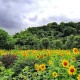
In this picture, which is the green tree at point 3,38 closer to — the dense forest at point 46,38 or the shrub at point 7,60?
the dense forest at point 46,38

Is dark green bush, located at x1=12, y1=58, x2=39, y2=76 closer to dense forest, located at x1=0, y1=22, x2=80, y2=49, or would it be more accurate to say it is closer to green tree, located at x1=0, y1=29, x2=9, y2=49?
dense forest, located at x1=0, y1=22, x2=80, y2=49

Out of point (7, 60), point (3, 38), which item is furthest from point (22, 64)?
point (3, 38)

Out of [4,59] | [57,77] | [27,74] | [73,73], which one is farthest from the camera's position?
[4,59]

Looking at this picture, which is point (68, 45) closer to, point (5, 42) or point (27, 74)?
point (5, 42)

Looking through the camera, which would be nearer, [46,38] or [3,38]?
[3,38]

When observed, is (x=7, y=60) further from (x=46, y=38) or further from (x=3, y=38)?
(x=46, y=38)

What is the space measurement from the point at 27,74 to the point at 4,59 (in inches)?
186

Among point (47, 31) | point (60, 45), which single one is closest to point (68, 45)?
point (60, 45)

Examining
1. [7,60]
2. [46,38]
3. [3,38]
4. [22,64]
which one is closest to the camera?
[22,64]

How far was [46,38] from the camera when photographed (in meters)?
34.8

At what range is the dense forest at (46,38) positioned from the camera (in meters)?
32.0

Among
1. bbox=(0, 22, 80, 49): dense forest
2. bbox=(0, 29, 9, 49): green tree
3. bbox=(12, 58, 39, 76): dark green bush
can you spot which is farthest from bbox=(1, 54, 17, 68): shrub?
bbox=(0, 29, 9, 49): green tree

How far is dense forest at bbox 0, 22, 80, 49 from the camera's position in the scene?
105 feet

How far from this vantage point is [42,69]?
25.6ft
